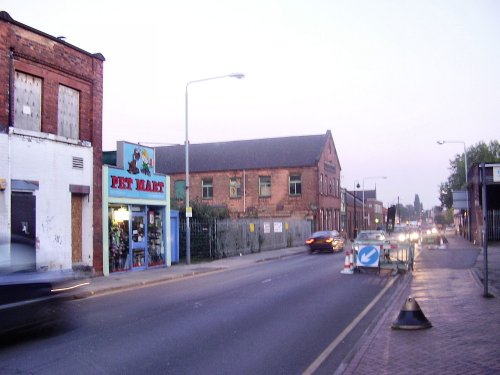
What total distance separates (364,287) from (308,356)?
26.9 ft

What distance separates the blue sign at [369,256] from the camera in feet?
62.6

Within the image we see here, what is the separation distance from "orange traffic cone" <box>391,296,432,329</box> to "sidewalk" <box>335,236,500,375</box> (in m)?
0.11

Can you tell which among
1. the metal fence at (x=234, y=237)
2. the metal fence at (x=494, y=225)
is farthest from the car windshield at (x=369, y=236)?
the metal fence at (x=494, y=225)

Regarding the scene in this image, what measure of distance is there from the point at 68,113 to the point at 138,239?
18.8 ft

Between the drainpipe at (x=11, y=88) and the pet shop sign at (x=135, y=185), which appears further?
the pet shop sign at (x=135, y=185)

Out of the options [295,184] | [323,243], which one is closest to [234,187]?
[295,184]

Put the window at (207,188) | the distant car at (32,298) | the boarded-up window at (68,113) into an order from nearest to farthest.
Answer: the distant car at (32,298) → the boarded-up window at (68,113) → the window at (207,188)

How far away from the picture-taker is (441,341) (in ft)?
25.4

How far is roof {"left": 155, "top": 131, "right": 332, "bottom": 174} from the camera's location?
165ft

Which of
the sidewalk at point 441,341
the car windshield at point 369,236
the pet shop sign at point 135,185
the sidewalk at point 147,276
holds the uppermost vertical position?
the pet shop sign at point 135,185

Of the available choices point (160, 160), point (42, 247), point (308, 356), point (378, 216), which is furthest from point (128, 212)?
point (378, 216)

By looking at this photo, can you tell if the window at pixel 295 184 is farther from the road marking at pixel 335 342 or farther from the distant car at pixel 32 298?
the distant car at pixel 32 298

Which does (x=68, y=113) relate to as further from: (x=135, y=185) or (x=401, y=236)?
(x=401, y=236)

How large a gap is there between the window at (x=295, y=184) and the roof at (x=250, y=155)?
41.7 inches
